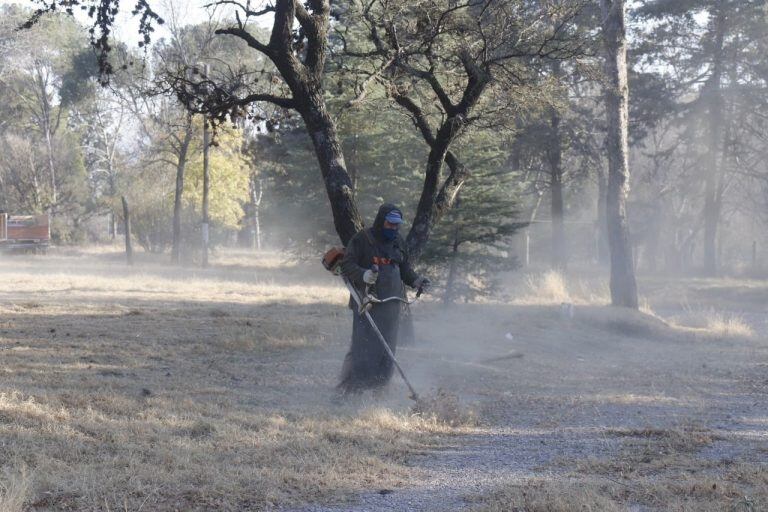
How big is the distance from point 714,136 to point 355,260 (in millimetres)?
31938

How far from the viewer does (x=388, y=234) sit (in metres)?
8.62

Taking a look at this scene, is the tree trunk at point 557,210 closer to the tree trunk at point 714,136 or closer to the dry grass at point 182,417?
the tree trunk at point 714,136

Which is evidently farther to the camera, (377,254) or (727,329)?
(727,329)

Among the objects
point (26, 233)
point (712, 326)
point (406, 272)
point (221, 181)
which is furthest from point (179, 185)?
point (406, 272)

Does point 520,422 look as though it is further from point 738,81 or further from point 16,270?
point 738,81

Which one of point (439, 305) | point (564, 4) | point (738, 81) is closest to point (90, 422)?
point (564, 4)

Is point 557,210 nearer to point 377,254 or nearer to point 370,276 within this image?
point 377,254

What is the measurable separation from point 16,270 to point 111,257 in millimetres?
12963

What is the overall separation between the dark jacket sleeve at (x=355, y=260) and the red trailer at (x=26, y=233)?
109 feet

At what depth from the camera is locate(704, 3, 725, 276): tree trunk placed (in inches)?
1372

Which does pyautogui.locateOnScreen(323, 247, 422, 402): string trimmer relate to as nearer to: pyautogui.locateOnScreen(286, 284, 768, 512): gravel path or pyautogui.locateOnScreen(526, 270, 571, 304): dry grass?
pyautogui.locateOnScreen(286, 284, 768, 512): gravel path

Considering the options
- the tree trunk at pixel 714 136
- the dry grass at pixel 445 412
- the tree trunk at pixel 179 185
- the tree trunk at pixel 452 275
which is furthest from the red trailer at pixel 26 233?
the dry grass at pixel 445 412

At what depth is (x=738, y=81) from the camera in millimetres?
35938

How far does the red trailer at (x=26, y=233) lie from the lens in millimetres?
38000
